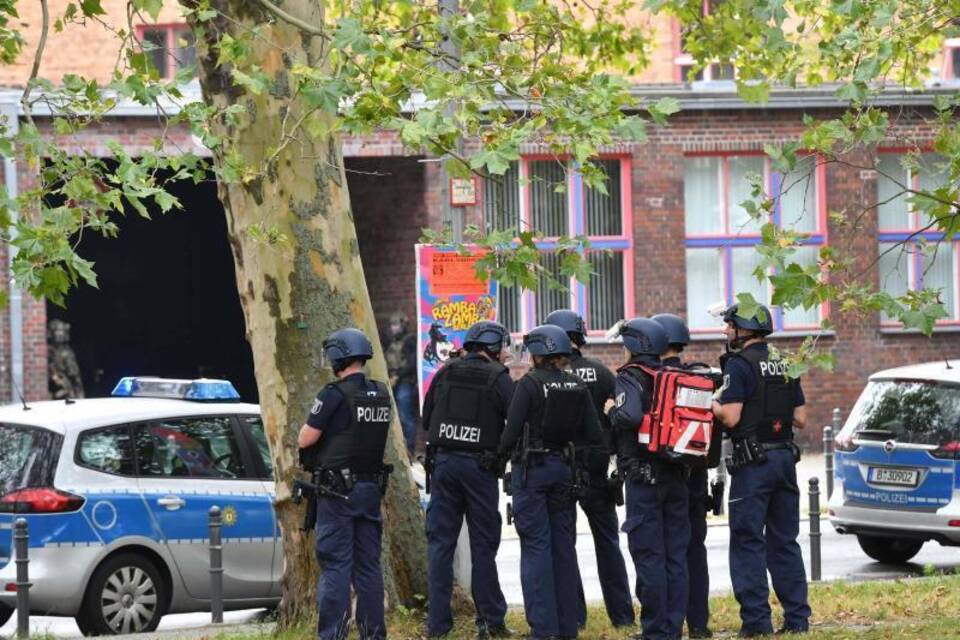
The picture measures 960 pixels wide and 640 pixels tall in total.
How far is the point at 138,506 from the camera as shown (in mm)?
11789

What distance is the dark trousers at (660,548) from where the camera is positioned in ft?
33.3

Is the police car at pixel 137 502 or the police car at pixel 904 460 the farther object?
the police car at pixel 904 460

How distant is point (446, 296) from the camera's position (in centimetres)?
1531

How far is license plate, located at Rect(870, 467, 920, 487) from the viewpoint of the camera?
13.9 meters

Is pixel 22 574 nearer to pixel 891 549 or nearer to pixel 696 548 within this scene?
pixel 696 548

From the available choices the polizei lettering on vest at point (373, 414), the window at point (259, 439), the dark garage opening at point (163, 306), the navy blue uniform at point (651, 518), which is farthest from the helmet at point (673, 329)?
the dark garage opening at point (163, 306)

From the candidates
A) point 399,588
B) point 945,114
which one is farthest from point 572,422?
point 945,114

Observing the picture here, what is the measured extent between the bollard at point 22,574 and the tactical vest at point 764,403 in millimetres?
4283

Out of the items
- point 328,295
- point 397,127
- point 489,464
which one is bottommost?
point 489,464

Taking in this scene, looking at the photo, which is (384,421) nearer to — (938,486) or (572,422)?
(572,422)

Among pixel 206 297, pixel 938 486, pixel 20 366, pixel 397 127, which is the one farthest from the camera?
pixel 206 297

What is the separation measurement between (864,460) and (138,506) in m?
5.80

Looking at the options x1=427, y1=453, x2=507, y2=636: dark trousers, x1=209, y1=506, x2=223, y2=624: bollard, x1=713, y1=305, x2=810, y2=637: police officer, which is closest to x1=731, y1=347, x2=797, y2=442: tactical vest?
x1=713, y1=305, x2=810, y2=637: police officer

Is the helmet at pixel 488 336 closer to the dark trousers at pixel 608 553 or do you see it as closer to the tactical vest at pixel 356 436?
the tactical vest at pixel 356 436
